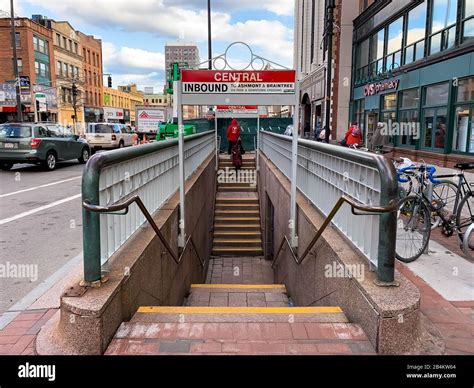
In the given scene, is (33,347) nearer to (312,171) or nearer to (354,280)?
(354,280)

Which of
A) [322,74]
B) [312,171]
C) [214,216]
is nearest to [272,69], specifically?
[312,171]

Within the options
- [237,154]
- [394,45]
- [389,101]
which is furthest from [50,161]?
[394,45]

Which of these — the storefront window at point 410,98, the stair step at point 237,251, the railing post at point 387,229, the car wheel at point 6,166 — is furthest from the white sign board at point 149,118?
the railing post at point 387,229

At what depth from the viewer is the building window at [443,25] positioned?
1373cm

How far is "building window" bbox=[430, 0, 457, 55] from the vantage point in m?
13.7

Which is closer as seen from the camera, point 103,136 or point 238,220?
point 238,220

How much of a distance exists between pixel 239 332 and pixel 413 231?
117 inches

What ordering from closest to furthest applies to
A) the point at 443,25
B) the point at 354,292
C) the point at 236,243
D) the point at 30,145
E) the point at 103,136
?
the point at 354,292
the point at 236,243
the point at 30,145
the point at 443,25
the point at 103,136

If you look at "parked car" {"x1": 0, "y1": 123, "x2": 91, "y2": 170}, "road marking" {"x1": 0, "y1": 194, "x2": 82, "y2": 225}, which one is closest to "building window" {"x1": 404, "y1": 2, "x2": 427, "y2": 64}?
"road marking" {"x1": 0, "y1": 194, "x2": 82, "y2": 225}

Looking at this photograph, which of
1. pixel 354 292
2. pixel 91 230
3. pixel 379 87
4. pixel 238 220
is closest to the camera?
pixel 91 230

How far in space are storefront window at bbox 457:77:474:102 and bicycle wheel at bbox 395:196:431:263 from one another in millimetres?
9429

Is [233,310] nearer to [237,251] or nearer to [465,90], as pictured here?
[237,251]

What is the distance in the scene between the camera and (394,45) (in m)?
19.1
